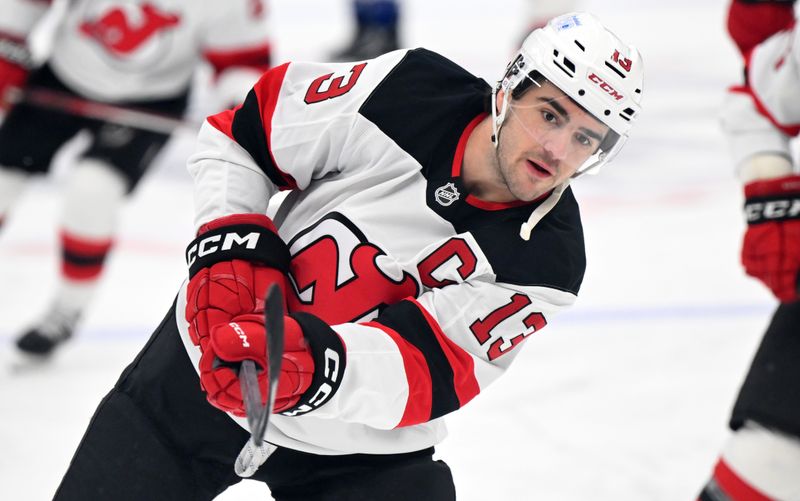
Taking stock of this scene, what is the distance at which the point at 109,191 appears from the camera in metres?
2.85

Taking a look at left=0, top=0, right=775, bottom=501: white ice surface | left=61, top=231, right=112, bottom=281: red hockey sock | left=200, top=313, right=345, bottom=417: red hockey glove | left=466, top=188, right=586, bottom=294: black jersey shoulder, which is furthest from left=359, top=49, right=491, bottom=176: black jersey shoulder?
left=61, top=231, right=112, bottom=281: red hockey sock

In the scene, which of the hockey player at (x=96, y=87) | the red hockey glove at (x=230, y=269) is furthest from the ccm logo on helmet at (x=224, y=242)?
the hockey player at (x=96, y=87)

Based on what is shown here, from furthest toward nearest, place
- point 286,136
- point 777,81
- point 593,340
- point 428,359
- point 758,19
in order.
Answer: point 593,340 → point 758,19 → point 777,81 → point 286,136 → point 428,359

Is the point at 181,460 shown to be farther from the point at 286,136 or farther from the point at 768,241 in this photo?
the point at 768,241

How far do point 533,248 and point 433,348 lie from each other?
18cm

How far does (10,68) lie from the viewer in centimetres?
288

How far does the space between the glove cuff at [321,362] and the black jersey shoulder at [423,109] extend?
0.97 ft

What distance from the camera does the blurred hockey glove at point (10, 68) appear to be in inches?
112

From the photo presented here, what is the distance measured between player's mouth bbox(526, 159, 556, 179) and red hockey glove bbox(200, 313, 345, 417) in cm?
33

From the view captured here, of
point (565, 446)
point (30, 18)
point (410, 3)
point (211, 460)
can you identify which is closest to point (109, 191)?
point (30, 18)

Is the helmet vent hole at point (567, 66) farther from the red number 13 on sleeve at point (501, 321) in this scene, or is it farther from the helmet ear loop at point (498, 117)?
the red number 13 on sleeve at point (501, 321)

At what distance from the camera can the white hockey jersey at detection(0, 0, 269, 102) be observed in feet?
9.54

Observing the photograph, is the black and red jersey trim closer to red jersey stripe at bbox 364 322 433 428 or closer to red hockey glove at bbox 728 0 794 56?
red jersey stripe at bbox 364 322 433 428

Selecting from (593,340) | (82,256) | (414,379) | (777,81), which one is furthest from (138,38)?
(414,379)
